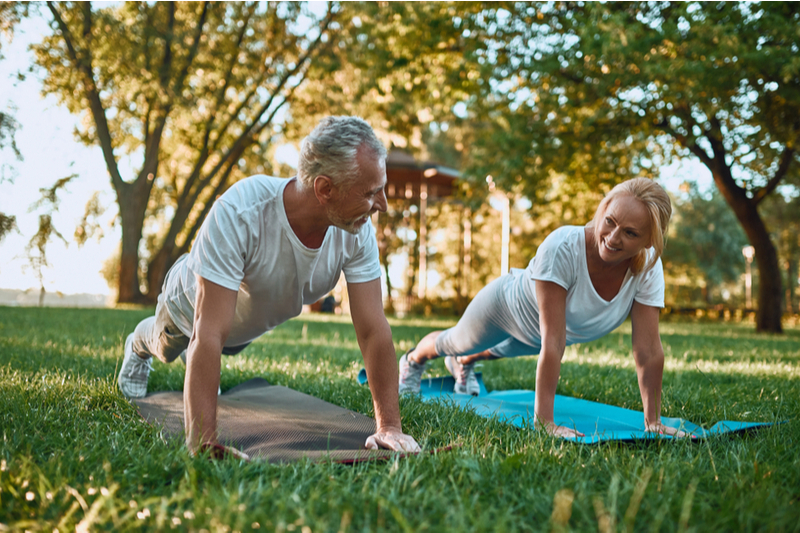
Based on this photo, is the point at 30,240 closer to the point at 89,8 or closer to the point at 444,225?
the point at 89,8

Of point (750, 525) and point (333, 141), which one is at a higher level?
point (333, 141)

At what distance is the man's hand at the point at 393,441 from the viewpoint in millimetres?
2289

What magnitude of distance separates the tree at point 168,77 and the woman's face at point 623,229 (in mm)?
13073

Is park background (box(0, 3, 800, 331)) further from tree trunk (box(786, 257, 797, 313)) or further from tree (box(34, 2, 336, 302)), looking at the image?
tree trunk (box(786, 257, 797, 313))

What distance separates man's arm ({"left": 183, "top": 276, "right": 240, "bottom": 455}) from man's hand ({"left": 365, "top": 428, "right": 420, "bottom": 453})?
626 mm

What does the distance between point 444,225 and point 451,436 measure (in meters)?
28.3

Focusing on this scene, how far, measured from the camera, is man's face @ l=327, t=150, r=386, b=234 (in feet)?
7.64

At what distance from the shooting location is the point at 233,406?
3270 millimetres

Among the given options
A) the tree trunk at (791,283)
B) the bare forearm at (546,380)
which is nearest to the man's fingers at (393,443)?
the bare forearm at (546,380)

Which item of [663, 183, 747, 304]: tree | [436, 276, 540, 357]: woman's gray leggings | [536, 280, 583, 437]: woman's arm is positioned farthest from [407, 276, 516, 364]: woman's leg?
[663, 183, 747, 304]: tree

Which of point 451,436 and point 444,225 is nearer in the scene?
point 451,436

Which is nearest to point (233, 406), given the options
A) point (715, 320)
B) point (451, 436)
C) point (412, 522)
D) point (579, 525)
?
point (451, 436)

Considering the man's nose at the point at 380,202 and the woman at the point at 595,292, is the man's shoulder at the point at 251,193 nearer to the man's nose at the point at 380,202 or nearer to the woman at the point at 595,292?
the man's nose at the point at 380,202

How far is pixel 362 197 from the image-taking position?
2369mm
